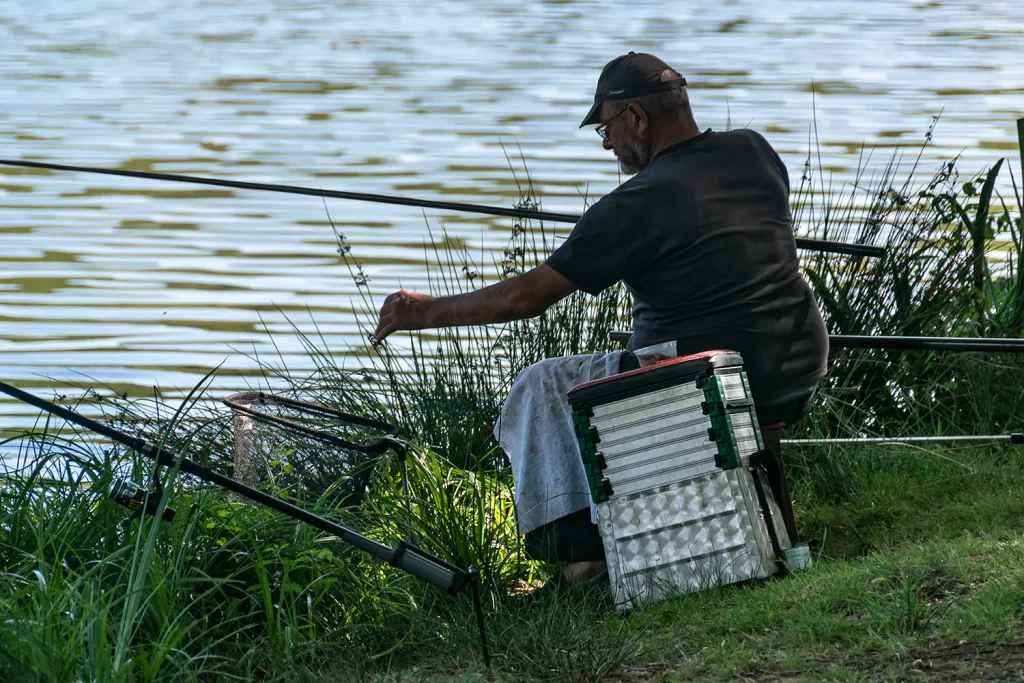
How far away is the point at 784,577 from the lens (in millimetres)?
3666

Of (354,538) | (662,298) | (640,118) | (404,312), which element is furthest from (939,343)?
(354,538)

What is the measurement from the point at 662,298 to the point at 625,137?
1.58 ft

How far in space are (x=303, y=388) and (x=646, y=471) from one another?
1882 mm

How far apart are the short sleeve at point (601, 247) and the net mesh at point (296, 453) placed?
27.2 inches

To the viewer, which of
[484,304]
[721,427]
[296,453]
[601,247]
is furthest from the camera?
[296,453]

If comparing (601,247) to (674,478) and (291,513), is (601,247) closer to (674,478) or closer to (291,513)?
(674,478)

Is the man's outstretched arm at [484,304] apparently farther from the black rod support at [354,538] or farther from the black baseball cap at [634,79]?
the black rod support at [354,538]

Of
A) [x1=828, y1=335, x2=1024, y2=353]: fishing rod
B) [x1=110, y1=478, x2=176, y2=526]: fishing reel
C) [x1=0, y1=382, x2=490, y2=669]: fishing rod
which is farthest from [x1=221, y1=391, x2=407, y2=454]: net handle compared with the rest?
[x1=828, y1=335, x2=1024, y2=353]: fishing rod

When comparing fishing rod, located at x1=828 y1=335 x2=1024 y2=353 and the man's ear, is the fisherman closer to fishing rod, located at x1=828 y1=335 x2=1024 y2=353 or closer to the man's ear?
the man's ear

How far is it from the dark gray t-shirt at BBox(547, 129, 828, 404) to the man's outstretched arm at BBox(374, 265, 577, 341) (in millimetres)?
53

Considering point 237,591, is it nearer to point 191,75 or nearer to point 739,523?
point 739,523

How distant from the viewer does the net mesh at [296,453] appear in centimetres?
411

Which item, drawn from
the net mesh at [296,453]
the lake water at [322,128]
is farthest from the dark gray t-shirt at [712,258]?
the lake water at [322,128]

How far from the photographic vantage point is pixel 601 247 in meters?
3.83
